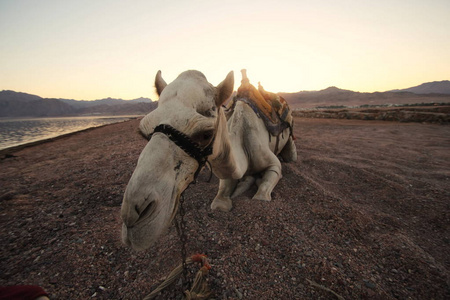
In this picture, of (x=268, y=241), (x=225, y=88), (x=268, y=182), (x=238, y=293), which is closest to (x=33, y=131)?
(x=268, y=182)

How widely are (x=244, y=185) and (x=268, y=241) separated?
1.22 metres

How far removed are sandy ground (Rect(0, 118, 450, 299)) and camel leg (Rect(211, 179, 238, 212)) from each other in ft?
0.38

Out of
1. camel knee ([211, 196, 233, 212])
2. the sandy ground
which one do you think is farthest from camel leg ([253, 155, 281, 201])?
camel knee ([211, 196, 233, 212])

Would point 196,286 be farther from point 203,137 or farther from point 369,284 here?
point 369,284

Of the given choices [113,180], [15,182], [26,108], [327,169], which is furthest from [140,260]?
[26,108]

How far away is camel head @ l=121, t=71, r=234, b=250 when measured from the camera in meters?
1.16

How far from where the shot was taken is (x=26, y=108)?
4122 inches

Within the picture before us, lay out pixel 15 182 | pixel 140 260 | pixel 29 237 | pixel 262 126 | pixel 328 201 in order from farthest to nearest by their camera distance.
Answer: pixel 15 182
pixel 262 126
pixel 328 201
pixel 29 237
pixel 140 260

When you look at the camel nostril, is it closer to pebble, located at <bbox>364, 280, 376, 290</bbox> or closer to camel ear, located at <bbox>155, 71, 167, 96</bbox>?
camel ear, located at <bbox>155, 71, 167, 96</bbox>

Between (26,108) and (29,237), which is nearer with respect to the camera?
→ (29,237)

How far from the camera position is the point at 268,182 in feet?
10.1

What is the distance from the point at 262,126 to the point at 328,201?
155 cm

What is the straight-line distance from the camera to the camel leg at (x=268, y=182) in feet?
9.56

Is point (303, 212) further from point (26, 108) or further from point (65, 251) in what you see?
point (26, 108)
